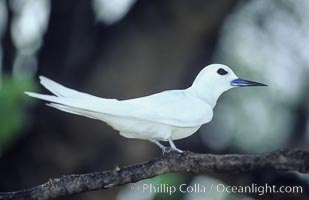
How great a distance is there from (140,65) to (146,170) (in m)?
0.77

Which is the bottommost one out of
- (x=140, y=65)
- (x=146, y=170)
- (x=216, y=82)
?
(x=146, y=170)

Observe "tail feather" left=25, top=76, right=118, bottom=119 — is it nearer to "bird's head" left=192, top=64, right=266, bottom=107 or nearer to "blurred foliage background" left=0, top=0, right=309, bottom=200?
"bird's head" left=192, top=64, right=266, bottom=107

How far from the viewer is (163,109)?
110 cm

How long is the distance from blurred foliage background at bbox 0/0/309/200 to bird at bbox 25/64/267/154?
1.75 ft

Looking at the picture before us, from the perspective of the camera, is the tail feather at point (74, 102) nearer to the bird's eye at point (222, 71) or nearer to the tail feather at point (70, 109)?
the tail feather at point (70, 109)

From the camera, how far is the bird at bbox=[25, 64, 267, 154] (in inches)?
41.9

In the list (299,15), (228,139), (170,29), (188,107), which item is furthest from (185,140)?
(188,107)

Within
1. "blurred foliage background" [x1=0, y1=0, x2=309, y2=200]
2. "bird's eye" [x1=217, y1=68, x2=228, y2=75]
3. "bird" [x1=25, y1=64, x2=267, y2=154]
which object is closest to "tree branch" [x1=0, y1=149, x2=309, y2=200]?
"bird" [x1=25, y1=64, x2=267, y2=154]

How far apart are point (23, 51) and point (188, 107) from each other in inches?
28.9

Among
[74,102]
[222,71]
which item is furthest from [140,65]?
[74,102]

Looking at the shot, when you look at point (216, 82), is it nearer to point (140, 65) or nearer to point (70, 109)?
point (70, 109)

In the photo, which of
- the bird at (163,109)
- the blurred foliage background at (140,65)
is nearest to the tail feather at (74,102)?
the bird at (163,109)

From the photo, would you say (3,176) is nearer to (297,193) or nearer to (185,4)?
(185,4)

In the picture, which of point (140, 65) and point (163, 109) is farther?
point (140, 65)
